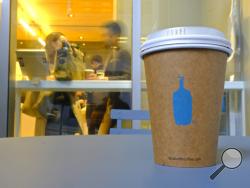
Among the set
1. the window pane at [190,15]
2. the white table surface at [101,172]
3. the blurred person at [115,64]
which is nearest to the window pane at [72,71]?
the blurred person at [115,64]

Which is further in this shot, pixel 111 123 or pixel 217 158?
pixel 111 123

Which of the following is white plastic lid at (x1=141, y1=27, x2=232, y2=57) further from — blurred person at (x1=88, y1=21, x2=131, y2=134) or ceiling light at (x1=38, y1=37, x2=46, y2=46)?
ceiling light at (x1=38, y1=37, x2=46, y2=46)

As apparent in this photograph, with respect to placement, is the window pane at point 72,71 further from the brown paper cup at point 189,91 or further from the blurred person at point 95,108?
the brown paper cup at point 189,91

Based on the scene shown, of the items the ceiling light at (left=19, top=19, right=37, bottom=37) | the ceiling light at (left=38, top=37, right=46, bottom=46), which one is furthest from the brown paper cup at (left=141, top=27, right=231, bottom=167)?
the ceiling light at (left=19, top=19, right=37, bottom=37)

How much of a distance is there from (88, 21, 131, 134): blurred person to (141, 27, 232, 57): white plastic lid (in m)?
2.32

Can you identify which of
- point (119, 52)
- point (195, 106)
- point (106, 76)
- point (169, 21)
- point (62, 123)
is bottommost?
point (62, 123)

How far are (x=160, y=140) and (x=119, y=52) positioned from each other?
2.52 m

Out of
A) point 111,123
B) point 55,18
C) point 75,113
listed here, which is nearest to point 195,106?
point 111,123

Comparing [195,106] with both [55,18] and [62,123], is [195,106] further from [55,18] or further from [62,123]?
[55,18]

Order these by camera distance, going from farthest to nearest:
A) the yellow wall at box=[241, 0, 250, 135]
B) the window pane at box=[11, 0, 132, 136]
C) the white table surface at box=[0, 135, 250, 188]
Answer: the window pane at box=[11, 0, 132, 136] < the yellow wall at box=[241, 0, 250, 135] < the white table surface at box=[0, 135, 250, 188]

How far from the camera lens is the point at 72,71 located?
2.88 m

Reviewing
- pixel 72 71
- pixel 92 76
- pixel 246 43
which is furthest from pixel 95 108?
pixel 246 43

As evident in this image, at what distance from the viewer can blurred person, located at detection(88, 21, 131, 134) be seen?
9.59 feet

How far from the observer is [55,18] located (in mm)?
3496
